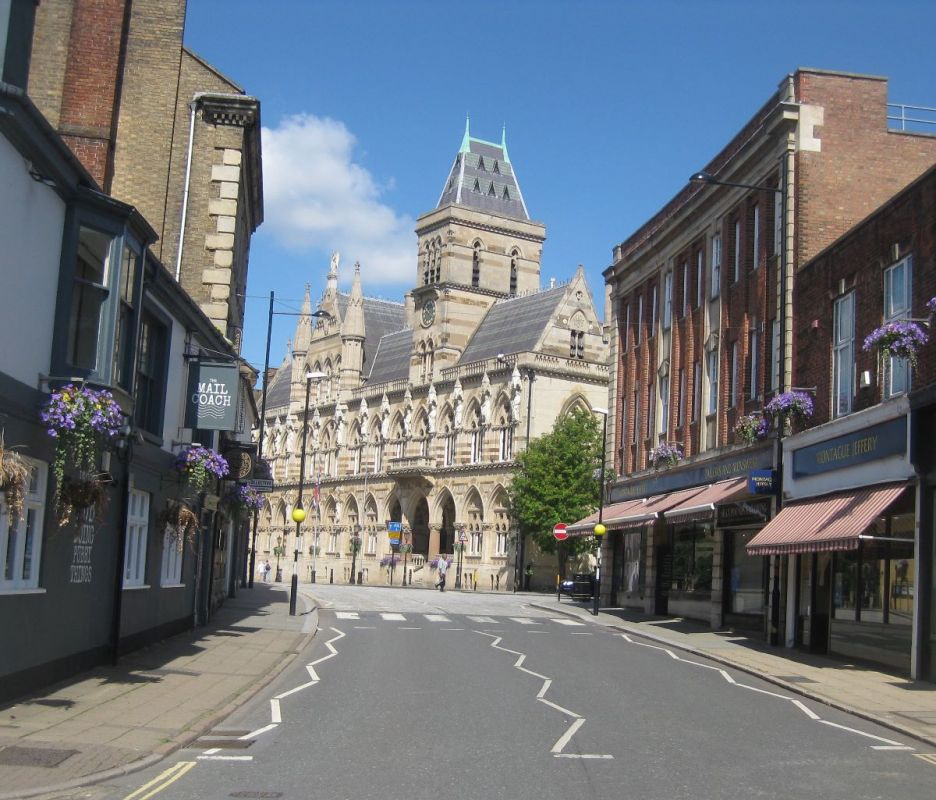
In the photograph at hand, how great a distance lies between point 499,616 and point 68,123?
20768 millimetres

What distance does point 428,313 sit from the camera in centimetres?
9000

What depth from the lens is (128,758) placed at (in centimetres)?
1041

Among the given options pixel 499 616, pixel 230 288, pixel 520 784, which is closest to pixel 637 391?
pixel 499 616

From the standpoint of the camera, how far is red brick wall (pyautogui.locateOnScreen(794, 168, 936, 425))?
780 inches

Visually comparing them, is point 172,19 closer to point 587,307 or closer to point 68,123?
point 68,123

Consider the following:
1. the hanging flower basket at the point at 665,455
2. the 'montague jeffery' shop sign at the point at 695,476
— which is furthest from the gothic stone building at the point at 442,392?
the hanging flower basket at the point at 665,455

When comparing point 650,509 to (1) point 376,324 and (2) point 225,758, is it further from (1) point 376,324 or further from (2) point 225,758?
(1) point 376,324

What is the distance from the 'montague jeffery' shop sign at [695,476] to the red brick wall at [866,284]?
268 cm

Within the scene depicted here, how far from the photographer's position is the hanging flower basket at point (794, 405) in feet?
81.7

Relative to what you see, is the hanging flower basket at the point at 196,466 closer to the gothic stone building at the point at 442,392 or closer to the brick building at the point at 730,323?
the brick building at the point at 730,323

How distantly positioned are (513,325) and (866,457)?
60.9m

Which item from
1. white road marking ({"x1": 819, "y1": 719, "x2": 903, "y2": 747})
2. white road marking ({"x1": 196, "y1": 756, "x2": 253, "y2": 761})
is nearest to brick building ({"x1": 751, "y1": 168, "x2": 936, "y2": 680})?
white road marking ({"x1": 819, "y1": 719, "x2": 903, "y2": 747})

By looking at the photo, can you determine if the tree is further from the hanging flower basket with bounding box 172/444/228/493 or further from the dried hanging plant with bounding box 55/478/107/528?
the dried hanging plant with bounding box 55/478/107/528

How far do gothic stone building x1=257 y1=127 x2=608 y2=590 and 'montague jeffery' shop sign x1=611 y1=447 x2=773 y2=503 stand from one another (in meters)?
31.6
